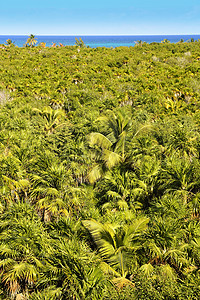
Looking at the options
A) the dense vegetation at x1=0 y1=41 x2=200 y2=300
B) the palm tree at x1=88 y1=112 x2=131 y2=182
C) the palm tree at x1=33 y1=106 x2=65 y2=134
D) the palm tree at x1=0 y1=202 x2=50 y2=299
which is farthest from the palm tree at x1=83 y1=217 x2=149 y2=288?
the palm tree at x1=33 y1=106 x2=65 y2=134

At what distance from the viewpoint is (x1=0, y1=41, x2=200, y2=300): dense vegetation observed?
8070mm

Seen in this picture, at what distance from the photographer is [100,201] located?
15.5 meters

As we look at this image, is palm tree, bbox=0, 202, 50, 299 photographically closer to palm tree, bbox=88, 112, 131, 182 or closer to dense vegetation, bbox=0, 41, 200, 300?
dense vegetation, bbox=0, 41, 200, 300

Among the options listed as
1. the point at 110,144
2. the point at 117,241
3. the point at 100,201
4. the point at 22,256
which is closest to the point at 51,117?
the point at 110,144

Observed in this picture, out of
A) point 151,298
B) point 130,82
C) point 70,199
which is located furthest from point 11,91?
point 151,298

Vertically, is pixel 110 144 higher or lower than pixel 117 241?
higher

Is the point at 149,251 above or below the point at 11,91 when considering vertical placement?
below

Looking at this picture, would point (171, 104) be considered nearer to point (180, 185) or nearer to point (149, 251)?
point (180, 185)

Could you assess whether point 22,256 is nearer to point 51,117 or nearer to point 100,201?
point 100,201

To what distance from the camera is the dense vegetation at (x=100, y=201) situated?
8.07 metres

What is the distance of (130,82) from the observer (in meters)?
34.0

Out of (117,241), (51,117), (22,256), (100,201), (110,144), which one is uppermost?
(51,117)

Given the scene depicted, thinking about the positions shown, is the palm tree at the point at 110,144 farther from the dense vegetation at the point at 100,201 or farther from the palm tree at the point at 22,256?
the palm tree at the point at 22,256

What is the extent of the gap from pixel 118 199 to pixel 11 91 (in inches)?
1009
